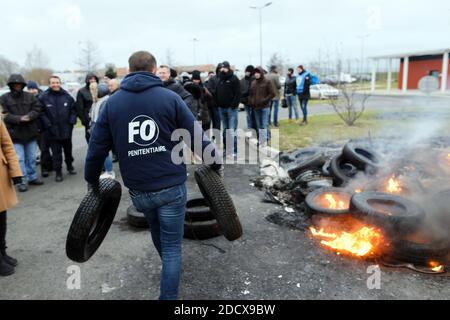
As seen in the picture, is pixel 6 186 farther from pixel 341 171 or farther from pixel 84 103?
pixel 341 171

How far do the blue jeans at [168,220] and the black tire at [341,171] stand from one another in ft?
12.2

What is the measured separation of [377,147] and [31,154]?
7091 mm

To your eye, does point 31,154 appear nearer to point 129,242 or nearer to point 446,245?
point 129,242

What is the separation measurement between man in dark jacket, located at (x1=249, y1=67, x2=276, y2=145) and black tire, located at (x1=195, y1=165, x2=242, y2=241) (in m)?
6.44

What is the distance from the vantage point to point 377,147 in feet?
26.2

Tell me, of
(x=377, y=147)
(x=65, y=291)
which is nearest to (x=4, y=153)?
(x=65, y=291)

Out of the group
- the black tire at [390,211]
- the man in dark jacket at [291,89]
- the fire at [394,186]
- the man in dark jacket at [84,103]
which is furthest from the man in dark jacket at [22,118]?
the man in dark jacket at [291,89]

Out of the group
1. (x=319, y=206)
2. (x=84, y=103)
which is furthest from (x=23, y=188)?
(x=319, y=206)

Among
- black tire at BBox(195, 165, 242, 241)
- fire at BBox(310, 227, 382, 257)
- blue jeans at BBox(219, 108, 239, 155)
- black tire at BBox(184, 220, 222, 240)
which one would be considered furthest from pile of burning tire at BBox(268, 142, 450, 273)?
blue jeans at BBox(219, 108, 239, 155)

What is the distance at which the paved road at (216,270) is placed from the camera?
3533mm

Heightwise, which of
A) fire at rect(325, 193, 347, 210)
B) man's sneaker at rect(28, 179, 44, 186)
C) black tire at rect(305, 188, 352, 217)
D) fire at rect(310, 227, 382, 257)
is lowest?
man's sneaker at rect(28, 179, 44, 186)

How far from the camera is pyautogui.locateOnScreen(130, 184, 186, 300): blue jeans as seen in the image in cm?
297

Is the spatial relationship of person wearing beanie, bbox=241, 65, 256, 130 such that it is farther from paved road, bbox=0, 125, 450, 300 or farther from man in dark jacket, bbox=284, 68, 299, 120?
paved road, bbox=0, 125, 450, 300

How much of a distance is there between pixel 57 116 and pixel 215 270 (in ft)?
17.7
